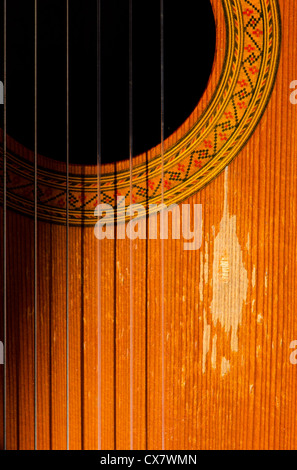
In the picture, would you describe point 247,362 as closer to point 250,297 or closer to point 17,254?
point 250,297

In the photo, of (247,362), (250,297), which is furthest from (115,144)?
(247,362)

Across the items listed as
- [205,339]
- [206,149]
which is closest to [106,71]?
[206,149]

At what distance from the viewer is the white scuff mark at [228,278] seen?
0.89 metres

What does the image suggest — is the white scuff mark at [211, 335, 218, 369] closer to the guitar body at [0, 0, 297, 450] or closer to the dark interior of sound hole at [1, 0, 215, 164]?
the guitar body at [0, 0, 297, 450]

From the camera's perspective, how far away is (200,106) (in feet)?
2.82

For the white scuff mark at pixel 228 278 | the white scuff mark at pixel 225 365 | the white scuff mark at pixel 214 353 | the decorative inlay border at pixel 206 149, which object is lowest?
the white scuff mark at pixel 225 365

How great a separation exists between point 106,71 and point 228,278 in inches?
17.9

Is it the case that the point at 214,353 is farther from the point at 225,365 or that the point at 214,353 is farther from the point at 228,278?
the point at 228,278

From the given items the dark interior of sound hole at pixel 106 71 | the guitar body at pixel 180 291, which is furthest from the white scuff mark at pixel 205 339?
the dark interior of sound hole at pixel 106 71

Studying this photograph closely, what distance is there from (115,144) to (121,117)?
0.05 metres

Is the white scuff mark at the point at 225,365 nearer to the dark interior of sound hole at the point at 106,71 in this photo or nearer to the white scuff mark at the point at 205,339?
the white scuff mark at the point at 205,339

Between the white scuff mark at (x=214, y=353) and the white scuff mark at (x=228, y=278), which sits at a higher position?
the white scuff mark at (x=228, y=278)

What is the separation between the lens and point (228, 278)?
89cm
